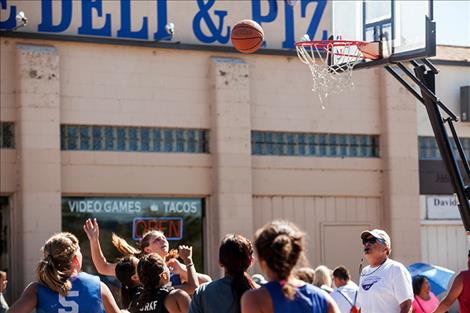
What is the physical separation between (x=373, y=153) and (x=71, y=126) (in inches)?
287

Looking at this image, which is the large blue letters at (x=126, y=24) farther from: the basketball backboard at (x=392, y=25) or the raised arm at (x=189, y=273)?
the raised arm at (x=189, y=273)

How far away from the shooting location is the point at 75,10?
21.0 metres

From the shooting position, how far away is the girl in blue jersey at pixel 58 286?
25.0 feet

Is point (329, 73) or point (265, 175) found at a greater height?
point (329, 73)

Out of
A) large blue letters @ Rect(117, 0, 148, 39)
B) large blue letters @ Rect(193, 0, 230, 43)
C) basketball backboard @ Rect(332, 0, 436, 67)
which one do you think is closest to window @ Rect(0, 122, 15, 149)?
large blue letters @ Rect(117, 0, 148, 39)

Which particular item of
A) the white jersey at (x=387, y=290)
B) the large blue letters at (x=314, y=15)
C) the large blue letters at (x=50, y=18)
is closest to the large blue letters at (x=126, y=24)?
the large blue letters at (x=50, y=18)

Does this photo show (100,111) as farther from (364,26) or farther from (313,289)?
(313,289)

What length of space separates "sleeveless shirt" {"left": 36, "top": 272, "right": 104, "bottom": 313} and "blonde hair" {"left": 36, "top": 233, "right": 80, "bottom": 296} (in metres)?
0.05

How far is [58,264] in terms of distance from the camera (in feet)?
25.1

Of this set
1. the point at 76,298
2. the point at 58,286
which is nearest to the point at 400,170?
the point at 76,298

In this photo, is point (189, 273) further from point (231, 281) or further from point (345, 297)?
point (345, 297)

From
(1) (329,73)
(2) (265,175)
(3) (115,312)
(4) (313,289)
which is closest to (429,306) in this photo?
(1) (329,73)

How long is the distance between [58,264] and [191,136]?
47.3 feet

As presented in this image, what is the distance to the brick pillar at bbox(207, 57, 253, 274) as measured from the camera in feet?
71.6
